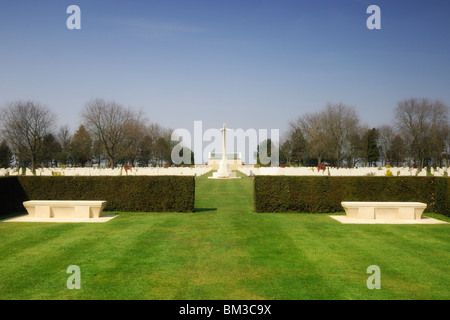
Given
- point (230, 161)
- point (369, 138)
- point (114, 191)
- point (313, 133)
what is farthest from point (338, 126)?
point (114, 191)

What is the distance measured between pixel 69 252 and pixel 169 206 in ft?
21.0

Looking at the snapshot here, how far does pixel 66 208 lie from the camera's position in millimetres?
12617

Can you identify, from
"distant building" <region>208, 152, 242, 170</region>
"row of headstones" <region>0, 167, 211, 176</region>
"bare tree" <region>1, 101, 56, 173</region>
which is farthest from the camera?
"distant building" <region>208, 152, 242, 170</region>

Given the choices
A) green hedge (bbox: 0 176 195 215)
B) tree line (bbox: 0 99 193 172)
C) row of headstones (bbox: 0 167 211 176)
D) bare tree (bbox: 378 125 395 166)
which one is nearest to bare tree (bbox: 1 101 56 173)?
tree line (bbox: 0 99 193 172)

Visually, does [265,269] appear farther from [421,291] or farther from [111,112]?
[111,112]

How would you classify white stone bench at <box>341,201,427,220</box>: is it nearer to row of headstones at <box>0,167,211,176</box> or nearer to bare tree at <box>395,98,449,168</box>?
row of headstones at <box>0,167,211,176</box>

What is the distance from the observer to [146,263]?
6.99 m

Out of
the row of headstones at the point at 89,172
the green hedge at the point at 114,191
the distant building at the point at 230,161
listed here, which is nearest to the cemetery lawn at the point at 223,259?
the green hedge at the point at 114,191

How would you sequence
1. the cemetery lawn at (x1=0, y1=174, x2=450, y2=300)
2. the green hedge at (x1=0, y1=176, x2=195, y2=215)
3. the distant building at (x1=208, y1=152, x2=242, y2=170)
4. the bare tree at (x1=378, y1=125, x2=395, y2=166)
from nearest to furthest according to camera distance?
the cemetery lawn at (x1=0, y1=174, x2=450, y2=300) → the green hedge at (x1=0, y1=176, x2=195, y2=215) → the bare tree at (x1=378, y1=125, x2=395, y2=166) → the distant building at (x1=208, y1=152, x2=242, y2=170)

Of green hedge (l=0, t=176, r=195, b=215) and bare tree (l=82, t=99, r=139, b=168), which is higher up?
bare tree (l=82, t=99, r=139, b=168)

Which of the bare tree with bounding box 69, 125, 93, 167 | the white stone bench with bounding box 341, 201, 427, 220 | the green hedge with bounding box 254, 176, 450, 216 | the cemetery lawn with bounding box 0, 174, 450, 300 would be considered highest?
the bare tree with bounding box 69, 125, 93, 167

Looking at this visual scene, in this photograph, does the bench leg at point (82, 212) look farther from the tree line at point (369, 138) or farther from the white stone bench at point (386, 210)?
the tree line at point (369, 138)

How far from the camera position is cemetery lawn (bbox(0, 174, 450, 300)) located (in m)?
5.56
